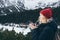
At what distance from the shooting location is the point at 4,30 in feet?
19.9

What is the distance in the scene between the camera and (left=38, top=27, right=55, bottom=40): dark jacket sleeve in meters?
3.51

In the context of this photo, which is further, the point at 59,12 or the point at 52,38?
the point at 59,12

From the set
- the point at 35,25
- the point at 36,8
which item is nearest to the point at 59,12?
the point at 36,8

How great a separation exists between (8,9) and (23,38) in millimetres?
649

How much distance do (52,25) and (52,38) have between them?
0.50ft

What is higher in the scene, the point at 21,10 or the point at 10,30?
the point at 21,10

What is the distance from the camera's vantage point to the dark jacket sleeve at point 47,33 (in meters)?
3.51

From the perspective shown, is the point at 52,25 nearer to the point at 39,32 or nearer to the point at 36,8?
the point at 39,32

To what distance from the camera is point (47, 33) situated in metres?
3.52

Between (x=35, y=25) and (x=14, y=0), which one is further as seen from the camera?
(x=14, y=0)

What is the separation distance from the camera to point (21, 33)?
598cm

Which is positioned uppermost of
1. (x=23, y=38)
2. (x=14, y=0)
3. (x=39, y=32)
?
(x=14, y=0)

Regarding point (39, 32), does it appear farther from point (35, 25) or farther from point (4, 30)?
point (4, 30)

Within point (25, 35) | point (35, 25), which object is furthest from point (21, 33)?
point (35, 25)
